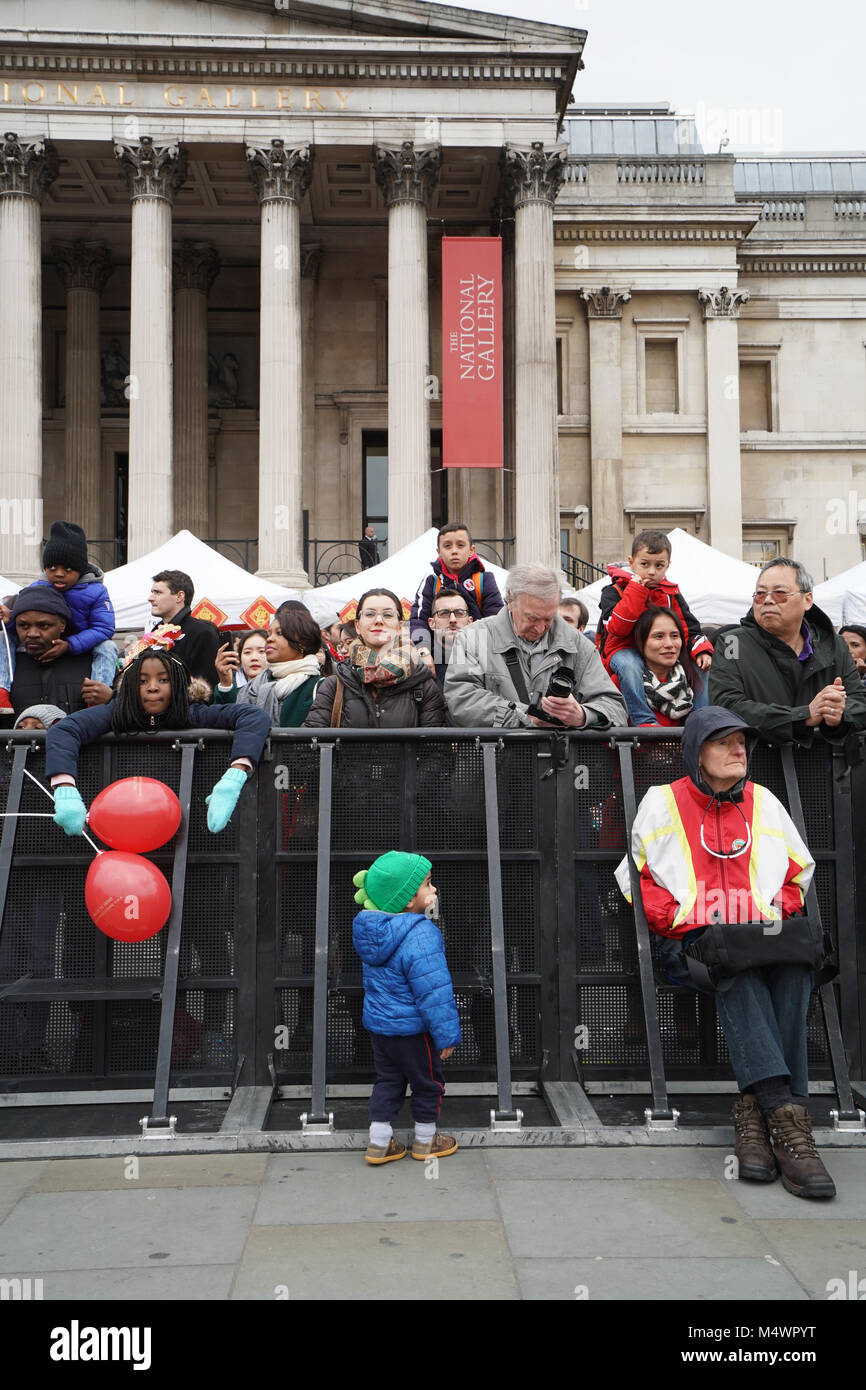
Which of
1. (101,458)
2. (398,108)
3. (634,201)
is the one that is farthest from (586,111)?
(101,458)

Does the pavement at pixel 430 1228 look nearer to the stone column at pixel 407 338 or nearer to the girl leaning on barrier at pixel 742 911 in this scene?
the girl leaning on barrier at pixel 742 911

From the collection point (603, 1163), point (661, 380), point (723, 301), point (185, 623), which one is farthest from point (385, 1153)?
point (723, 301)

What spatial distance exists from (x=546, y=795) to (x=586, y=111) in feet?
124

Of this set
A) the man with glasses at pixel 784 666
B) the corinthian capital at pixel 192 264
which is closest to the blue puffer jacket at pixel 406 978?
the man with glasses at pixel 784 666

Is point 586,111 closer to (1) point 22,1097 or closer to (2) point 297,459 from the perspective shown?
(2) point 297,459

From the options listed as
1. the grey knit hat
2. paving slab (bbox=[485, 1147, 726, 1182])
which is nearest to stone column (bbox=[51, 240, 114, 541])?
the grey knit hat

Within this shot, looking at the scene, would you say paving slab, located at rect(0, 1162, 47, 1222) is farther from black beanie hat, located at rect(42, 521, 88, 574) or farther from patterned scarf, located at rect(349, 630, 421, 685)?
black beanie hat, located at rect(42, 521, 88, 574)

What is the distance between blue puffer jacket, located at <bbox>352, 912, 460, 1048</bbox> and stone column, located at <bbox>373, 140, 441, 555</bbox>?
2045 cm

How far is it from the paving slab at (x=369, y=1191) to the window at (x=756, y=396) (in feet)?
106

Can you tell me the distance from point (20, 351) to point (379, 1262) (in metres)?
24.8

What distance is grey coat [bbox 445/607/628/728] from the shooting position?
6523 mm

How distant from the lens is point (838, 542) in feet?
112

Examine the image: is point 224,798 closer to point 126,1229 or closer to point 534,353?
point 126,1229

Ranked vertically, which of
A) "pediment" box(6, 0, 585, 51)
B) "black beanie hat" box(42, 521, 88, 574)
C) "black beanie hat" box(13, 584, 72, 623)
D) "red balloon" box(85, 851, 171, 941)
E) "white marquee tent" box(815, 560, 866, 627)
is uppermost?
"pediment" box(6, 0, 585, 51)
